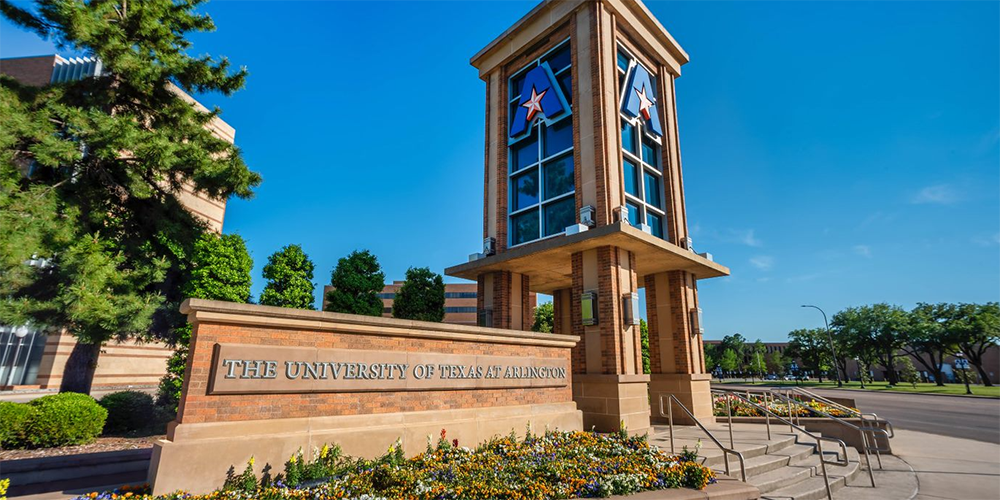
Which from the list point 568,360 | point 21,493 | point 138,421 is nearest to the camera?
point 21,493

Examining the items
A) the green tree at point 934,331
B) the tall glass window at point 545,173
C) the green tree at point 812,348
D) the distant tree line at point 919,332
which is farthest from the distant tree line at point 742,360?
the tall glass window at point 545,173

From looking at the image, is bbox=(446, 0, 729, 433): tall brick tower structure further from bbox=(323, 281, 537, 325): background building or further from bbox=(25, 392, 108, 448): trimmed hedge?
bbox=(323, 281, 537, 325): background building

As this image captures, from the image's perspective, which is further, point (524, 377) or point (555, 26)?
point (555, 26)

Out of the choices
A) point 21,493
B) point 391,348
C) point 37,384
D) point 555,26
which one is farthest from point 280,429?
point 37,384

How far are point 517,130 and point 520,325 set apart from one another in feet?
25.3

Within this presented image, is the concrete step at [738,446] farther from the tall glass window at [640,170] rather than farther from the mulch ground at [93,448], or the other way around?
the mulch ground at [93,448]

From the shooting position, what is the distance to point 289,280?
16.8 m

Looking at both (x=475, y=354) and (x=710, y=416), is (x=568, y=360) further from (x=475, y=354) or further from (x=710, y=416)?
(x=710, y=416)

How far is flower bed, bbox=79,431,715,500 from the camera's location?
20.6 ft

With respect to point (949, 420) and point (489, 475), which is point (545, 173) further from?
point (949, 420)

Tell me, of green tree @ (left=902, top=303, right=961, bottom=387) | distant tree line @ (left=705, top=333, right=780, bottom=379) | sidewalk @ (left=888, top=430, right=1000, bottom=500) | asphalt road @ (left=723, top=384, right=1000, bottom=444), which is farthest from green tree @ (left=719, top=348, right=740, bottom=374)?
sidewalk @ (left=888, top=430, right=1000, bottom=500)

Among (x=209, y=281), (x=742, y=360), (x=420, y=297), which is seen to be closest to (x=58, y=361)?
(x=209, y=281)

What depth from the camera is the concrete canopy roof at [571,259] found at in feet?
43.2

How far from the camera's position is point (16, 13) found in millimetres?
12180
